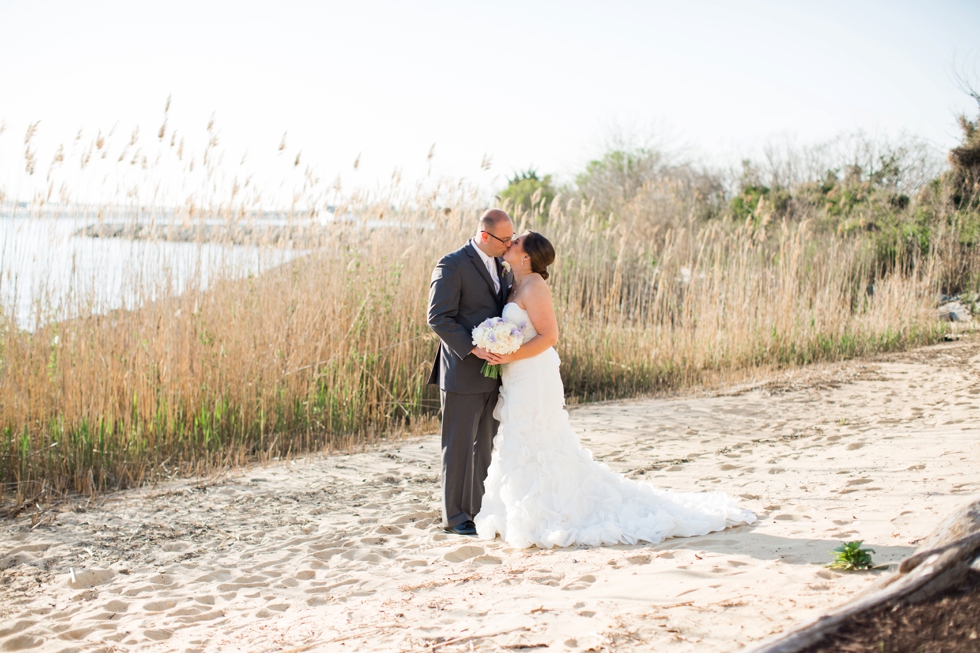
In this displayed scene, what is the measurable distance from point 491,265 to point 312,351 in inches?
112

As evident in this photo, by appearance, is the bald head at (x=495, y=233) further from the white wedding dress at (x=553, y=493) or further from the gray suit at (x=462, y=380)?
the white wedding dress at (x=553, y=493)

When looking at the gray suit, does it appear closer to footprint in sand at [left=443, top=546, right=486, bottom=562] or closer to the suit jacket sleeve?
the suit jacket sleeve

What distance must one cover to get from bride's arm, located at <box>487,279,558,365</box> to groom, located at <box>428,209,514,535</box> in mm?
251

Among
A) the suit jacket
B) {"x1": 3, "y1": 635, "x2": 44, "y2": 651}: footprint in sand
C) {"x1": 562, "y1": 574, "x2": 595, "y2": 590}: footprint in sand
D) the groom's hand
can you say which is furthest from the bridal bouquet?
{"x1": 3, "y1": 635, "x2": 44, "y2": 651}: footprint in sand

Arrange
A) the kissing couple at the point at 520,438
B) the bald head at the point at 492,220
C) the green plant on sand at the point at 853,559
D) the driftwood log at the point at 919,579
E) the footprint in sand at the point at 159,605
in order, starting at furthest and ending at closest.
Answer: the bald head at the point at 492,220
the kissing couple at the point at 520,438
the footprint in sand at the point at 159,605
the green plant on sand at the point at 853,559
the driftwood log at the point at 919,579

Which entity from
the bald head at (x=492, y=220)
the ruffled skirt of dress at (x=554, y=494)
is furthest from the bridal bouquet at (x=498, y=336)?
the bald head at (x=492, y=220)

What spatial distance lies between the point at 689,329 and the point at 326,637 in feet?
23.1

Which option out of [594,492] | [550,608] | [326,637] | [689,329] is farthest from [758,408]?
[326,637]

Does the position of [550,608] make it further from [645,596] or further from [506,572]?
[506,572]

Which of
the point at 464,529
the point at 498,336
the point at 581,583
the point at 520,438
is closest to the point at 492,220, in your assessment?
the point at 498,336

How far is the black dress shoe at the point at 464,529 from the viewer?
432 centimetres

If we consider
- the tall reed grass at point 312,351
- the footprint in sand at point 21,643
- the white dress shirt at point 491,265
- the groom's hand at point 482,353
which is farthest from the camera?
the tall reed grass at point 312,351

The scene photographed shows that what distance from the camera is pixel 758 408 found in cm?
749

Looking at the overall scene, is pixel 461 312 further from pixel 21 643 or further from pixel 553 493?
pixel 21 643
